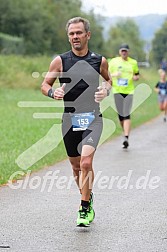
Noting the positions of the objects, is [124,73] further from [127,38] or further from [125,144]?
[127,38]

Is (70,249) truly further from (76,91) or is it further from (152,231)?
(76,91)

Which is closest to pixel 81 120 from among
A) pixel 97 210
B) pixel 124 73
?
pixel 97 210

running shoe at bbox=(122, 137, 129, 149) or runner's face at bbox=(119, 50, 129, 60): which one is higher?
runner's face at bbox=(119, 50, 129, 60)

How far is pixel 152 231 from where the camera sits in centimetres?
725

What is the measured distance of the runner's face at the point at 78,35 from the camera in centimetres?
757

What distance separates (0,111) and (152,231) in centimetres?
1897

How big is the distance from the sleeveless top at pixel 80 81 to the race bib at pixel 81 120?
47 millimetres

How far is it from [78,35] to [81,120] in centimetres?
86

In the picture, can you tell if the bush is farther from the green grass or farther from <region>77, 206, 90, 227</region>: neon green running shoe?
<region>77, 206, 90, 227</region>: neon green running shoe

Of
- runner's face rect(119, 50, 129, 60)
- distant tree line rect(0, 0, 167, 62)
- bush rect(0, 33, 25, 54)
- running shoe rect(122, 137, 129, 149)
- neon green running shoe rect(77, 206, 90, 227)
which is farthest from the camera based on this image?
distant tree line rect(0, 0, 167, 62)

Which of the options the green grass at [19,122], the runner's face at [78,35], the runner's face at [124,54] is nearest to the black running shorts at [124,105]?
the runner's face at [124,54]

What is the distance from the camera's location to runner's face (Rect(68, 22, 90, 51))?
7.57 metres

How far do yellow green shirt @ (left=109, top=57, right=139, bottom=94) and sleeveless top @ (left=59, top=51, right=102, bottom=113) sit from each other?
328 inches

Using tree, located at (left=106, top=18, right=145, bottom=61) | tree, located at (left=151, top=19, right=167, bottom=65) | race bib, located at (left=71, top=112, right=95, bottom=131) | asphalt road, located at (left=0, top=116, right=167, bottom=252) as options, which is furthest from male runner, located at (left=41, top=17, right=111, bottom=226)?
tree, located at (left=151, top=19, right=167, bottom=65)
